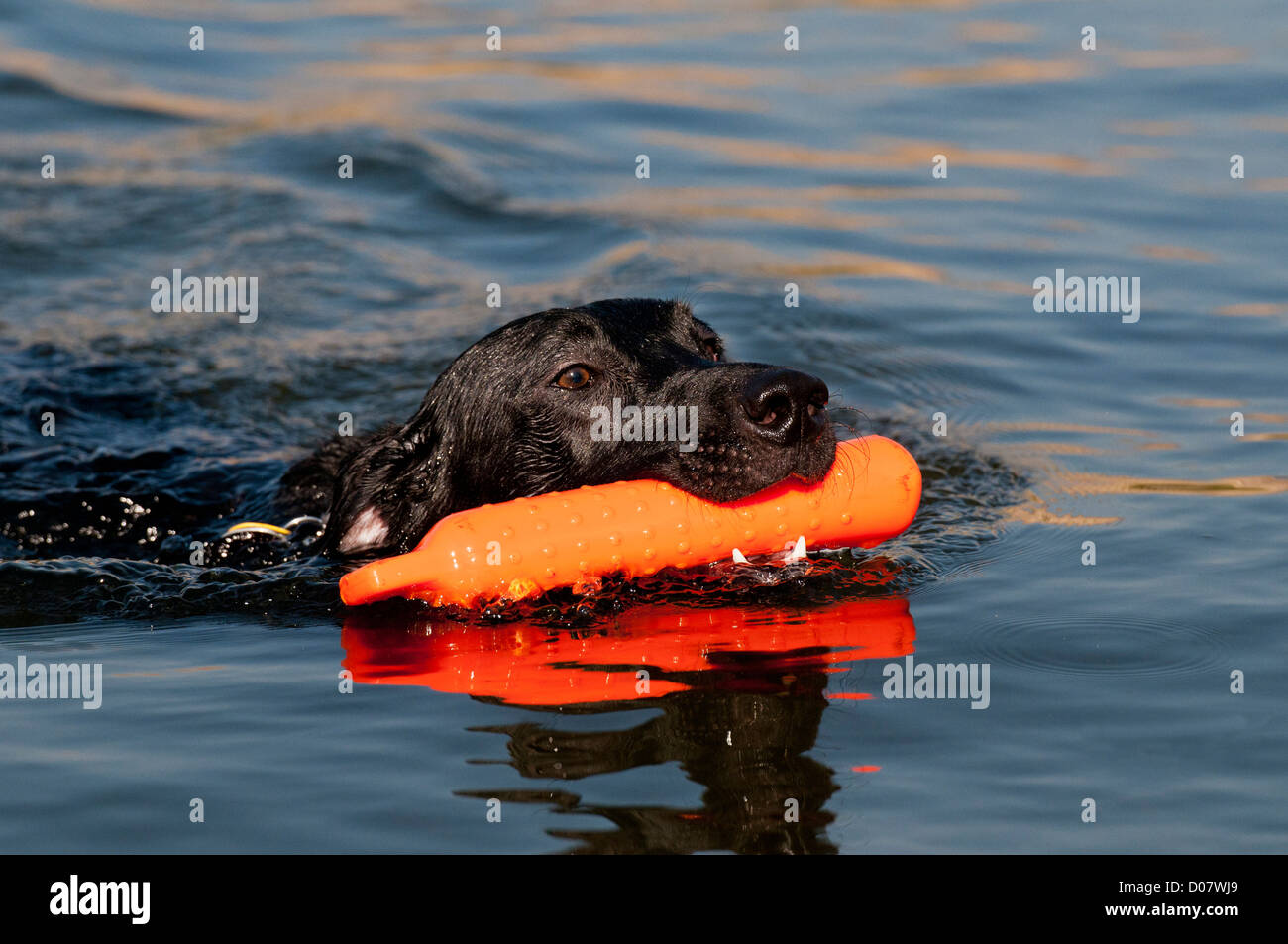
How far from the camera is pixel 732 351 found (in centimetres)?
952

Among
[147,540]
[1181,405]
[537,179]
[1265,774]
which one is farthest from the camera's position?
[537,179]

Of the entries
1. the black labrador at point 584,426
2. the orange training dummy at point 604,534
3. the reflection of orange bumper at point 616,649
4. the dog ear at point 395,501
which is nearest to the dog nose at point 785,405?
the black labrador at point 584,426

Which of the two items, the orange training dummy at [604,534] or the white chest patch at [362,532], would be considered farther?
the white chest patch at [362,532]

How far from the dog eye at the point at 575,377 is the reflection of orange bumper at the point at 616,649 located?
868 mm

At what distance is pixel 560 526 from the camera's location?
5551 mm

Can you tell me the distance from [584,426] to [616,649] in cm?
95

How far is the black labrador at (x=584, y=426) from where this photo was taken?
5539 mm

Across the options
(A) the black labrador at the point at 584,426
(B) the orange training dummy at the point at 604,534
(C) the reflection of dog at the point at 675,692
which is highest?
(A) the black labrador at the point at 584,426

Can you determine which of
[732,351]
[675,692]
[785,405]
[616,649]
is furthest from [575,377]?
[732,351]

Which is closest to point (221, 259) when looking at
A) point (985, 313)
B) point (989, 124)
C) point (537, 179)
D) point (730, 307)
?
point (537, 179)

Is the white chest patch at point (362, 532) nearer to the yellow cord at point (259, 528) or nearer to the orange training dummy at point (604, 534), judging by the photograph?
the yellow cord at point (259, 528)

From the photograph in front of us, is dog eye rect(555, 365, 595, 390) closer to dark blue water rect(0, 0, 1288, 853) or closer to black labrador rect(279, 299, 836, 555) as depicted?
black labrador rect(279, 299, 836, 555)

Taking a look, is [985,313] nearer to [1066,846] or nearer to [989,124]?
[989,124]

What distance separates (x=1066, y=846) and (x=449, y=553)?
237cm
